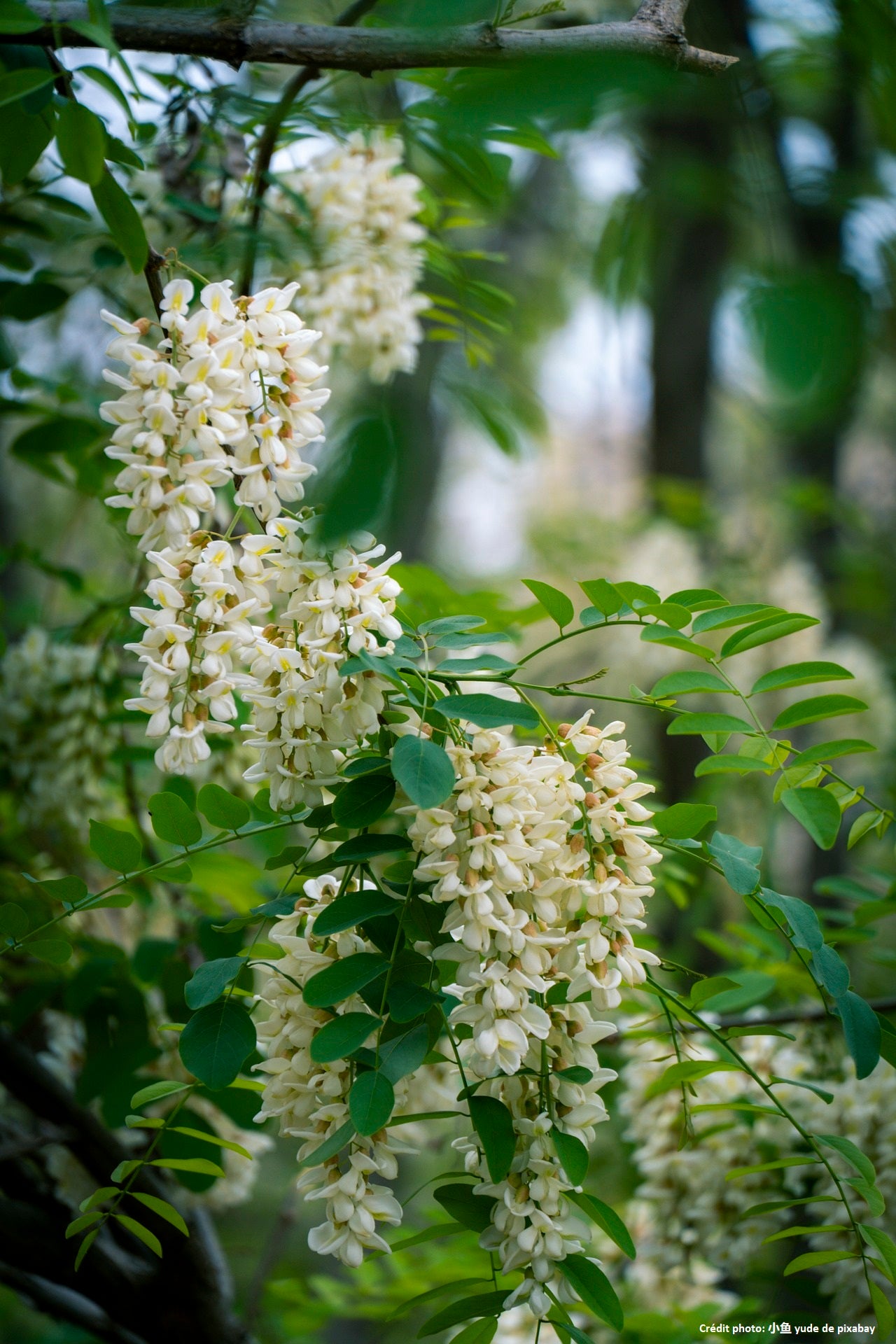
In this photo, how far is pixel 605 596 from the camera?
37.9 inches

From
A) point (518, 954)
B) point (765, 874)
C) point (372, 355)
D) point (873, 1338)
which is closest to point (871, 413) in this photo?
point (765, 874)

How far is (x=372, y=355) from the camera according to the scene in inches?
60.7

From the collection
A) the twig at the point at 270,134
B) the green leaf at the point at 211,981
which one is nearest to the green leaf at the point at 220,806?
the green leaf at the point at 211,981

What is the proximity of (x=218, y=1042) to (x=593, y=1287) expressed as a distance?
400mm

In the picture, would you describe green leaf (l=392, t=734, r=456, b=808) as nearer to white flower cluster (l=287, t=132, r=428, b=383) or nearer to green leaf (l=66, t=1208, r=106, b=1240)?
green leaf (l=66, t=1208, r=106, b=1240)

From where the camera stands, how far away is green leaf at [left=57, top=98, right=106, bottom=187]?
2.84 feet

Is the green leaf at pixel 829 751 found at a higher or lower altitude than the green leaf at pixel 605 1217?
higher

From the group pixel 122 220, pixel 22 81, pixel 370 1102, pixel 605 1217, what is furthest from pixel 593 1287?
pixel 22 81

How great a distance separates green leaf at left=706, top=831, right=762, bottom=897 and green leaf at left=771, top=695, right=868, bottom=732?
13 centimetres

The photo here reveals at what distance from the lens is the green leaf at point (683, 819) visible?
960mm

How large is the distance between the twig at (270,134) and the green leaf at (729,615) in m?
Answer: 0.62

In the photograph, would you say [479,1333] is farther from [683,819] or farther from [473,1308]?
[683,819]

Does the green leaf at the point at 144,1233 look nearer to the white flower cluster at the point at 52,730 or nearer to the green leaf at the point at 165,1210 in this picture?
the green leaf at the point at 165,1210

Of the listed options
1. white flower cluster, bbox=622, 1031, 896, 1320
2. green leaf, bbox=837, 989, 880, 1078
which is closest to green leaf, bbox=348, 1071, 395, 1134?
green leaf, bbox=837, 989, 880, 1078
